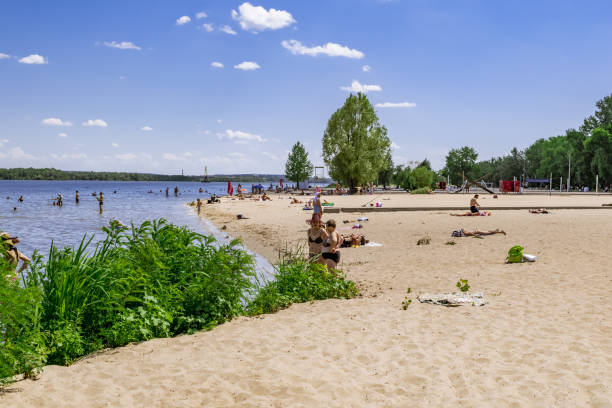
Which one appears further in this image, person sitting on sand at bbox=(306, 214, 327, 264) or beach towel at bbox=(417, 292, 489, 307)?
person sitting on sand at bbox=(306, 214, 327, 264)

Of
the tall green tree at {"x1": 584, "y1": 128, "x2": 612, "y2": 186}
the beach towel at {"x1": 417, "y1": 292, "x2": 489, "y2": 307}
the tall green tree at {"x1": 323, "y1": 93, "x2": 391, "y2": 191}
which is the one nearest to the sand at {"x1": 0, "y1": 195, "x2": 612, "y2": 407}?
the beach towel at {"x1": 417, "y1": 292, "x2": 489, "y2": 307}

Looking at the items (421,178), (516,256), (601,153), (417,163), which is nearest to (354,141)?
(421,178)

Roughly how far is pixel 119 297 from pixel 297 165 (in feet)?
284

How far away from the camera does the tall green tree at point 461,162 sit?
345 feet

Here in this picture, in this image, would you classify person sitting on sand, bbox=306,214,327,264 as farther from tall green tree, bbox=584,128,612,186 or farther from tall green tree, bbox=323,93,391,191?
tall green tree, bbox=584,128,612,186

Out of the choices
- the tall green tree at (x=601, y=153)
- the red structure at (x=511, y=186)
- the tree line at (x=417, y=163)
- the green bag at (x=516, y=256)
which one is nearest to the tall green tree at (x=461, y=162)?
the tree line at (x=417, y=163)

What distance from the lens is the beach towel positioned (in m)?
7.48

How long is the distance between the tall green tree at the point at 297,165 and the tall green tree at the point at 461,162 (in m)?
38.5

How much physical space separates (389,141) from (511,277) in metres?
54.5

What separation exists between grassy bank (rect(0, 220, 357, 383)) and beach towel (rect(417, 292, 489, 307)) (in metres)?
2.27

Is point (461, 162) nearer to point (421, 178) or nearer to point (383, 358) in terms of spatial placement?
point (421, 178)

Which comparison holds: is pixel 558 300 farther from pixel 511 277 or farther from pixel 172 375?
pixel 172 375

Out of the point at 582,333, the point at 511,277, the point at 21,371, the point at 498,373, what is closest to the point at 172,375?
the point at 21,371

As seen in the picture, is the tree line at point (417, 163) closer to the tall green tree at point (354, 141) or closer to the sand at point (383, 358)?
the tall green tree at point (354, 141)
